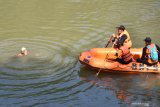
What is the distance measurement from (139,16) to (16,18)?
6.64 meters

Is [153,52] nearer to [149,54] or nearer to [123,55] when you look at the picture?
[149,54]

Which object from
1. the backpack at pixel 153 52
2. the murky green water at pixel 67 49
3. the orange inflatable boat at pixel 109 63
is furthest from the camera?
the orange inflatable boat at pixel 109 63

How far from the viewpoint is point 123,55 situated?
11.6 meters

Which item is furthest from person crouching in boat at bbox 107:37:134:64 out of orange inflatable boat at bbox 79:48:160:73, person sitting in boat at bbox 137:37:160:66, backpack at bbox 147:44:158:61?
backpack at bbox 147:44:158:61

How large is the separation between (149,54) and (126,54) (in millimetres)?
793

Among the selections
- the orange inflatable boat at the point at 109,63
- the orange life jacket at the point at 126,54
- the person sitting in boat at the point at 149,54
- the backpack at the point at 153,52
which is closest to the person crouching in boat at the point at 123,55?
the orange life jacket at the point at 126,54

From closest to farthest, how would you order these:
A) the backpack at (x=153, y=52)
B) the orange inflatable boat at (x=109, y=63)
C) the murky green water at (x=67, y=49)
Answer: the murky green water at (x=67, y=49), the backpack at (x=153, y=52), the orange inflatable boat at (x=109, y=63)

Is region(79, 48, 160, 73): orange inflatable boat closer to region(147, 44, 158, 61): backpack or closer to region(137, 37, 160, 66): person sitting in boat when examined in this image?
region(137, 37, 160, 66): person sitting in boat

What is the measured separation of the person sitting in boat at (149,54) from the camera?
37.4ft

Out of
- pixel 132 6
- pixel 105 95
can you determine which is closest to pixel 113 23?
pixel 132 6

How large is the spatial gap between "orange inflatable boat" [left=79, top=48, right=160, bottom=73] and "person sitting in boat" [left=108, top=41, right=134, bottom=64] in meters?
0.14

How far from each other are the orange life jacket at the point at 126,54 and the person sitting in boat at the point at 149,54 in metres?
0.47

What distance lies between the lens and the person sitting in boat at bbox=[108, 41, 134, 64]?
11.5 m

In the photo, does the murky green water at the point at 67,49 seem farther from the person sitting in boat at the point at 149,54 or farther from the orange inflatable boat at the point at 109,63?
the person sitting in boat at the point at 149,54
